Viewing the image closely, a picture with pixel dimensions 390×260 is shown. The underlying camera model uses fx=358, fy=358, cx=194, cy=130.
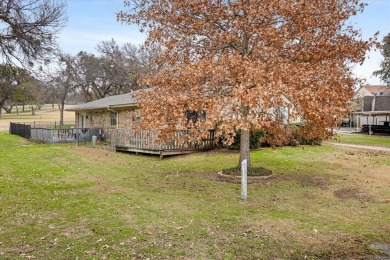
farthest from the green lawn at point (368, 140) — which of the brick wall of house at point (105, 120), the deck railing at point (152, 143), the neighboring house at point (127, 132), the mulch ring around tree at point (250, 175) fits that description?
the brick wall of house at point (105, 120)

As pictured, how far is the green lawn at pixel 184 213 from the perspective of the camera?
19.7 ft

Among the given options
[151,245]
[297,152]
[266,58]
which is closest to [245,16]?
[266,58]

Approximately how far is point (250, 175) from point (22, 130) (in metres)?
27.7

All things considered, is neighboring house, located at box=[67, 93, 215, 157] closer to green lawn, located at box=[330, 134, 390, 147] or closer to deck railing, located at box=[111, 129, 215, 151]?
deck railing, located at box=[111, 129, 215, 151]

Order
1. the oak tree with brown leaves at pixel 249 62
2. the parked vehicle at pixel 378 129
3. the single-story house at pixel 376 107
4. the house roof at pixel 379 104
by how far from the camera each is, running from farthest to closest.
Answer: the house roof at pixel 379 104, the single-story house at pixel 376 107, the parked vehicle at pixel 378 129, the oak tree with brown leaves at pixel 249 62

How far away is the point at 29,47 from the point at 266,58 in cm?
1348

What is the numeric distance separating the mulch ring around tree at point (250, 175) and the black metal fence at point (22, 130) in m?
24.0

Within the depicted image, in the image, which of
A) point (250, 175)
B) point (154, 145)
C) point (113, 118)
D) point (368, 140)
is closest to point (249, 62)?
point (250, 175)

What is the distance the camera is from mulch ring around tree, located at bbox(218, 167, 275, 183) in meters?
12.5

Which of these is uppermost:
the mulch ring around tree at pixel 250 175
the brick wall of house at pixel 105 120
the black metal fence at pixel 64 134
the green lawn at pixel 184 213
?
the brick wall of house at pixel 105 120

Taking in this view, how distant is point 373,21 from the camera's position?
13117 millimetres

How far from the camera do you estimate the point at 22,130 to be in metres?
33.6

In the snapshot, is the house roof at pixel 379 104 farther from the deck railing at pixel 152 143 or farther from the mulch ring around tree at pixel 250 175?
the mulch ring around tree at pixel 250 175

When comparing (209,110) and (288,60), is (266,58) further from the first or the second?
(209,110)
